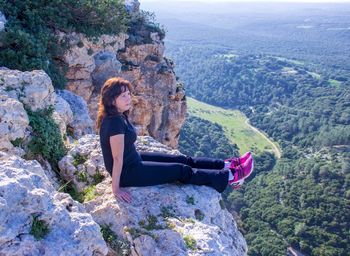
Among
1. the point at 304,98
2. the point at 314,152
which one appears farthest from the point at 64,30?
the point at 304,98

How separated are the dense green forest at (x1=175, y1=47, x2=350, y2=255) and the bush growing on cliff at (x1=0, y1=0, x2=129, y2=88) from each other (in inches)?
1175

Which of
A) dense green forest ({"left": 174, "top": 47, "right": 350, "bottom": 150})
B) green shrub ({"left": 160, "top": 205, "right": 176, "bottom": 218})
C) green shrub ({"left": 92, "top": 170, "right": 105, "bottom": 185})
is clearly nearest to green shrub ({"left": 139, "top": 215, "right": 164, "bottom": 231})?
green shrub ({"left": 160, "top": 205, "right": 176, "bottom": 218})

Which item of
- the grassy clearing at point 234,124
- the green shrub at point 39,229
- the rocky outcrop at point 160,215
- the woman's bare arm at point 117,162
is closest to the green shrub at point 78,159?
the rocky outcrop at point 160,215

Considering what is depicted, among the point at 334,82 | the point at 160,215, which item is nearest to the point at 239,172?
the point at 160,215

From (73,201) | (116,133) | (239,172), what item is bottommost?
(239,172)

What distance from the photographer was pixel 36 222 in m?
4.11

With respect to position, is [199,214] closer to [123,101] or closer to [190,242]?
[190,242]

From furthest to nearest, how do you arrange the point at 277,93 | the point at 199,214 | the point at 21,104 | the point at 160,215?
the point at 277,93, the point at 21,104, the point at 199,214, the point at 160,215

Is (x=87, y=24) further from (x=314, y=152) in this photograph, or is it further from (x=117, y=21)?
(x=314, y=152)

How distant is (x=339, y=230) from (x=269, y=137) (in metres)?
45.9

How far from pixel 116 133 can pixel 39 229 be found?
2.06 meters

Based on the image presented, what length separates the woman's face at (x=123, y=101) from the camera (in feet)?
19.9

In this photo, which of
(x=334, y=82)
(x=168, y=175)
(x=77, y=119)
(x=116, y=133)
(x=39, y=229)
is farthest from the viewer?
(x=334, y=82)

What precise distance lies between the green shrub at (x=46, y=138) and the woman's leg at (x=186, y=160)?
5.44 feet
